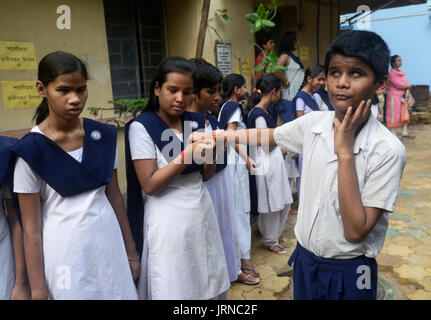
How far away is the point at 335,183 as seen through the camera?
1.35 metres

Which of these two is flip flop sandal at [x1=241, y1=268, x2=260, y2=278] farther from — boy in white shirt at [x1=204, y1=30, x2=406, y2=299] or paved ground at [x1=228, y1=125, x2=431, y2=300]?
boy in white shirt at [x1=204, y1=30, x2=406, y2=299]

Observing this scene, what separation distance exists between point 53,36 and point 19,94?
678 mm

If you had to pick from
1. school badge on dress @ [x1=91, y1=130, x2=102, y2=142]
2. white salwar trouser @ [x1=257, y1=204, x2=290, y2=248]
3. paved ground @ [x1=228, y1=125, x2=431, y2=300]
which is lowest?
paved ground @ [x1=228, y1=125, x2=431, y2=300]

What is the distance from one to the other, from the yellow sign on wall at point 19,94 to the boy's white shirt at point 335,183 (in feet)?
8.70

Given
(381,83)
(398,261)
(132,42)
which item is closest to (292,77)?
(132,42)

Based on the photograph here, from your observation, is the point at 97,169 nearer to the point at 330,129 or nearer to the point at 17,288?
the point at 17,288

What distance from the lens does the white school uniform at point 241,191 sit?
305cm

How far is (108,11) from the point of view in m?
3.95

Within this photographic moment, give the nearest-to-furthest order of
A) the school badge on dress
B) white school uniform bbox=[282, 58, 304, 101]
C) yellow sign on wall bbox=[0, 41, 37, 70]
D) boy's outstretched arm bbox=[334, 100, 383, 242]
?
boy's outstretched arm bbox=[334, 100, 383, 242], the school badge on dress, yellow sign on wall bbox=[0, 41, 37, 70], white school uniform bbox=[282, 58, 304, 101]

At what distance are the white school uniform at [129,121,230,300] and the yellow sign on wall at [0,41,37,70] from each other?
1.90 meters

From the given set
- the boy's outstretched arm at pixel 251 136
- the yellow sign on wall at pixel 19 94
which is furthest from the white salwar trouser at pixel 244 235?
the yellow sign on wall at pixel 19 94

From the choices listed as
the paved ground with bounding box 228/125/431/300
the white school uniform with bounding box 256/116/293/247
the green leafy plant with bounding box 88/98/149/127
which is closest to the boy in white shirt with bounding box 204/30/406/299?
the paved ground with bounding box 228/125/431/300

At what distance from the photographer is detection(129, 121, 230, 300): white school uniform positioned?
1746 millimetres

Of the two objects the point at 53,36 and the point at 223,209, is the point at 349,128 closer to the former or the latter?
the point at 223,209
